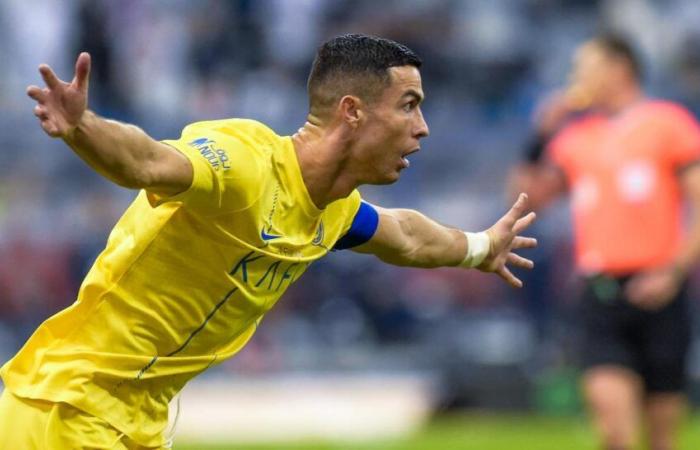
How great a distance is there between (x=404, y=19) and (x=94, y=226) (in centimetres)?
485

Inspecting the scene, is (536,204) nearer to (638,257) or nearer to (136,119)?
(638,257)

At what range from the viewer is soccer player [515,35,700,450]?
330 inches

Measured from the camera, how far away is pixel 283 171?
495 centimetres

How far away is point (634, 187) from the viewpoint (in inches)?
339

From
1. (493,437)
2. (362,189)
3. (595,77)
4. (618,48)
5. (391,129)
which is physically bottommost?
(493,437)

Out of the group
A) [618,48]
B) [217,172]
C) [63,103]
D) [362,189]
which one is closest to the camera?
[63,103]

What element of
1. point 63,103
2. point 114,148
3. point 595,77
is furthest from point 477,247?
point 595,77

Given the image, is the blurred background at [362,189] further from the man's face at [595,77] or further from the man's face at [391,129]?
the man's face at [391,129]

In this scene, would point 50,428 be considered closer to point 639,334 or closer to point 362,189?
point 639,334

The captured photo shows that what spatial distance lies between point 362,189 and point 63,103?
10941mm

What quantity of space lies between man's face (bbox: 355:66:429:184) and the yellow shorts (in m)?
1.27

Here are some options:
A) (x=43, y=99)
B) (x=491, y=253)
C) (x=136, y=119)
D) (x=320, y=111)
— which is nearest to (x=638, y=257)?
(x=491, y=253)

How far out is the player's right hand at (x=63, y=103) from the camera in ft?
13.0

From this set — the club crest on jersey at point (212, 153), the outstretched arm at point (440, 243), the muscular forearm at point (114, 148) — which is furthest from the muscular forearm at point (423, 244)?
the muscular forearm at point (114, 148)
